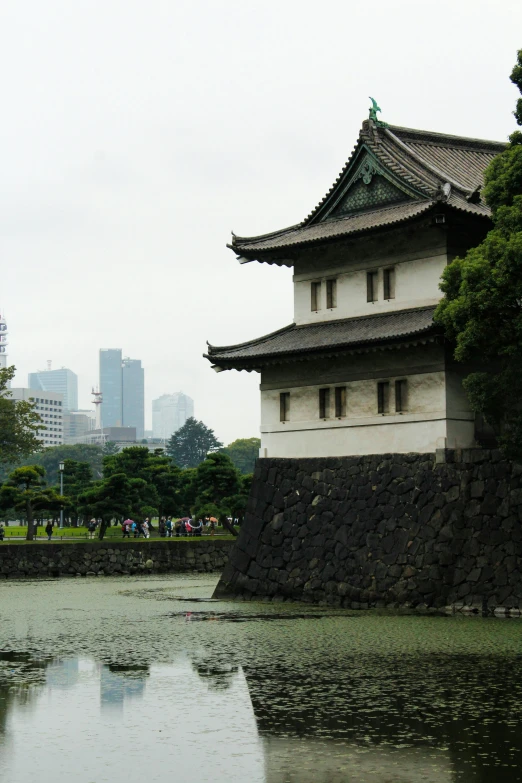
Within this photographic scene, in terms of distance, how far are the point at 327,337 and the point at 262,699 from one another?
15114 millimetres

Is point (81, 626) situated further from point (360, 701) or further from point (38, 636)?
point (360, 701)

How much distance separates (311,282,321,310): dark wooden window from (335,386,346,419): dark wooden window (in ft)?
9.08

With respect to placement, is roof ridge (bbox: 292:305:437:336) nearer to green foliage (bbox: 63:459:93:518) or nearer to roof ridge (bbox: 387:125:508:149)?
roof ridge (bbox: 387:125:508:149)

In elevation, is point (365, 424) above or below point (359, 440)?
above

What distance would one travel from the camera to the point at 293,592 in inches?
→ 1152

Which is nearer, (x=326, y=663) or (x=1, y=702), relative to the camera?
(x=1, y=702)

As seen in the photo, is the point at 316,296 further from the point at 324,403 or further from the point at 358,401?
the point at 358,401

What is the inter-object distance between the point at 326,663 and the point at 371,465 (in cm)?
1013

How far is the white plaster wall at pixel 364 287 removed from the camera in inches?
1106

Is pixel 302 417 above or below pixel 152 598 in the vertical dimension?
above

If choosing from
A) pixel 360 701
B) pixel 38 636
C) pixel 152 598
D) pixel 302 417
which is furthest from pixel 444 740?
pixel 152 598

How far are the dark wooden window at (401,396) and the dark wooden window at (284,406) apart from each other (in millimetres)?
3819

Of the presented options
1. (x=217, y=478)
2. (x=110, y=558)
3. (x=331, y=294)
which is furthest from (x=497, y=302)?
(x=217, y=478)

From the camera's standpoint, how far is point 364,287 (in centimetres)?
2977
